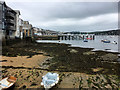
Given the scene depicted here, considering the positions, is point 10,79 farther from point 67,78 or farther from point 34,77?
point 67,78

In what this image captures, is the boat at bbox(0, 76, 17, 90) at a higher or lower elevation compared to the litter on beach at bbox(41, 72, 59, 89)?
lower

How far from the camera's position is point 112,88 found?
727 centimetres

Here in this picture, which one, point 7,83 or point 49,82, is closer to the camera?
point 49,82

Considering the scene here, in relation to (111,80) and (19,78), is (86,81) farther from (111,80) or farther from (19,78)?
(19,78)

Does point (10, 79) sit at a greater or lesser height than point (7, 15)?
lesser

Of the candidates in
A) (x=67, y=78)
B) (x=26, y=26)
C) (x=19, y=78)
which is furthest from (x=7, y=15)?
(x=67, y=78)

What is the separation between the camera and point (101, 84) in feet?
25.6

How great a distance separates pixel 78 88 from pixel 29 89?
3.95 meters

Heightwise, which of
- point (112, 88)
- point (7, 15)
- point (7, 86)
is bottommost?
→ point (112, 88)

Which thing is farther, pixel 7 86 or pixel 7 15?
pixel 7 15

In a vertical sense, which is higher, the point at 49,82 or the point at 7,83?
the point at 49,82

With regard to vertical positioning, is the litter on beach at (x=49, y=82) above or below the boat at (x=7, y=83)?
above

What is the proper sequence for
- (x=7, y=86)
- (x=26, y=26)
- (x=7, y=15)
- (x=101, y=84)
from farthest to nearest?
(x=26, y=26) < (x=7, y=15) < (x=101, y=84) < (x=7, y=86)

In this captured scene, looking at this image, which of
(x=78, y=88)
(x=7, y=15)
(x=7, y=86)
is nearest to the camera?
(x=7, y=86)
